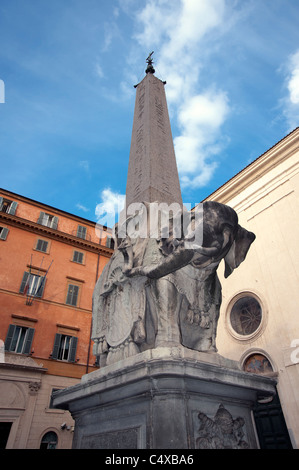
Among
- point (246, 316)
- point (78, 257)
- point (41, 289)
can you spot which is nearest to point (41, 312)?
point (41, 289)

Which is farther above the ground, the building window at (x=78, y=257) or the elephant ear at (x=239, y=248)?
the building window at (x=78, y=257)

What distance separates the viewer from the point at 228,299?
39.3ft

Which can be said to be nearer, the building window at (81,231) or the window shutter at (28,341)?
the window shutter at (28,341)

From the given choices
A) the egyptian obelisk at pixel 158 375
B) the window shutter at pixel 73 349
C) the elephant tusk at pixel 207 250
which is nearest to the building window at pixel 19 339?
the window shutter at pixel 73 349

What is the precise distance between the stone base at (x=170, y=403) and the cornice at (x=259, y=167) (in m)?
11.5

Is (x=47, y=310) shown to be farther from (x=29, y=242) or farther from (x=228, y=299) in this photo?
(x=228, y=299)

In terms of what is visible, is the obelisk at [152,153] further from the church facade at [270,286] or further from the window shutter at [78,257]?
the window shutter at [78,257]

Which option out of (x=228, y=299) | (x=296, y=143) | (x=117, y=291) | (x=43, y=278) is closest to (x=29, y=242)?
(x=43, y=278)

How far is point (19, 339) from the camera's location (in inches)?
593

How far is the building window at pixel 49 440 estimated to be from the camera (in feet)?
44.9

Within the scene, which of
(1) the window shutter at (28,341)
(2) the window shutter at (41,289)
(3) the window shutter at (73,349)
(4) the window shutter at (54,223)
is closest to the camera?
(1) the window shutter at (28,341)

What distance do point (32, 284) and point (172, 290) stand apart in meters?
15.5

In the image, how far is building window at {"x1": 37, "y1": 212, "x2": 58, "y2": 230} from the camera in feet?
65.2

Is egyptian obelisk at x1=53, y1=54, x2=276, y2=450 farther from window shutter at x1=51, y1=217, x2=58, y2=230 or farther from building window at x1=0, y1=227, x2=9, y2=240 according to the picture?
window shutter at x1=51, y1=217, x2=58, y2=230
